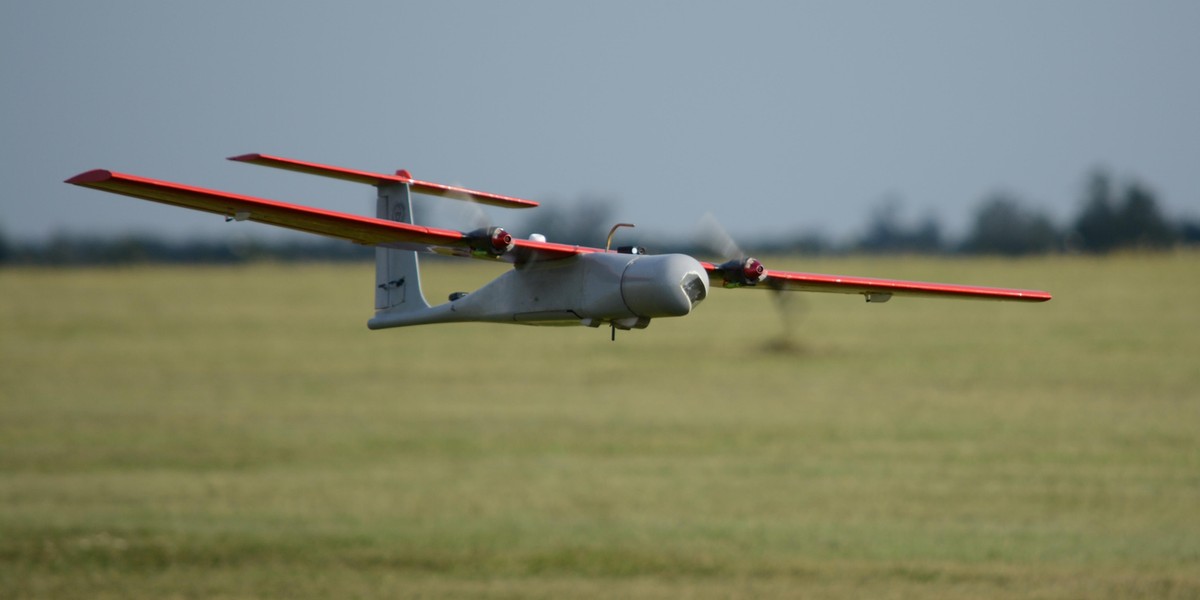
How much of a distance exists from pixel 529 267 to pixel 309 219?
205 centimetres

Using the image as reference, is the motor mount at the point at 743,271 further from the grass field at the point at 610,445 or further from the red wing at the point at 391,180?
the grass field at the point at 610,445

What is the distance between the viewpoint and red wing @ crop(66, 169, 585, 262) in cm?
1007

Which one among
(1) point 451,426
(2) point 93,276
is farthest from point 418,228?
(2) point 93,276

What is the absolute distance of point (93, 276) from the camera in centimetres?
14075

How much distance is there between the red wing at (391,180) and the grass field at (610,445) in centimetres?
601

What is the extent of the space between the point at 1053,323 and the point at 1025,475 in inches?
2123

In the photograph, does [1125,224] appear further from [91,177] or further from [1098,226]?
[91,177]

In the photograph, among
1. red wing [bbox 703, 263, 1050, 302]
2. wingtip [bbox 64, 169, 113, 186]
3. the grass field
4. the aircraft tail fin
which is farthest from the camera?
the grass field

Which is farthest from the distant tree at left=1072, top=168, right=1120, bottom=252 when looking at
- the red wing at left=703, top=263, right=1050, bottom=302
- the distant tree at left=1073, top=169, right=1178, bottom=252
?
the red wing at left=703, top=263, right=1050, bottom=302

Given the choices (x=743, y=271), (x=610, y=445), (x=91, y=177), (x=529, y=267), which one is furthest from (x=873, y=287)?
(x=610, y=445)

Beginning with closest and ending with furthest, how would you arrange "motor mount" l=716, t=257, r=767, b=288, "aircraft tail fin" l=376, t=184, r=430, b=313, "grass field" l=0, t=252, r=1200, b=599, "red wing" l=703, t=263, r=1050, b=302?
"motor mount" l=716, t=257, r=767, b=288 → "red wing" l=703, t=263, r=1050, b=302 → "aircraft tail fin" l=376, t=184, r=430, b=313 → "grass field" l=0, t=252, r=1200, b=599

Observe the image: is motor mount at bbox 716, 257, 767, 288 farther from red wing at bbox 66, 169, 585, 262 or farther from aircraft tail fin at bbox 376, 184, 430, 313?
aircraft tail fin at bbox 376, 184, 430, 313

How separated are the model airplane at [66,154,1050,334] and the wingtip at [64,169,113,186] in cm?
1

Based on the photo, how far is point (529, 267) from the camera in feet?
39.4
